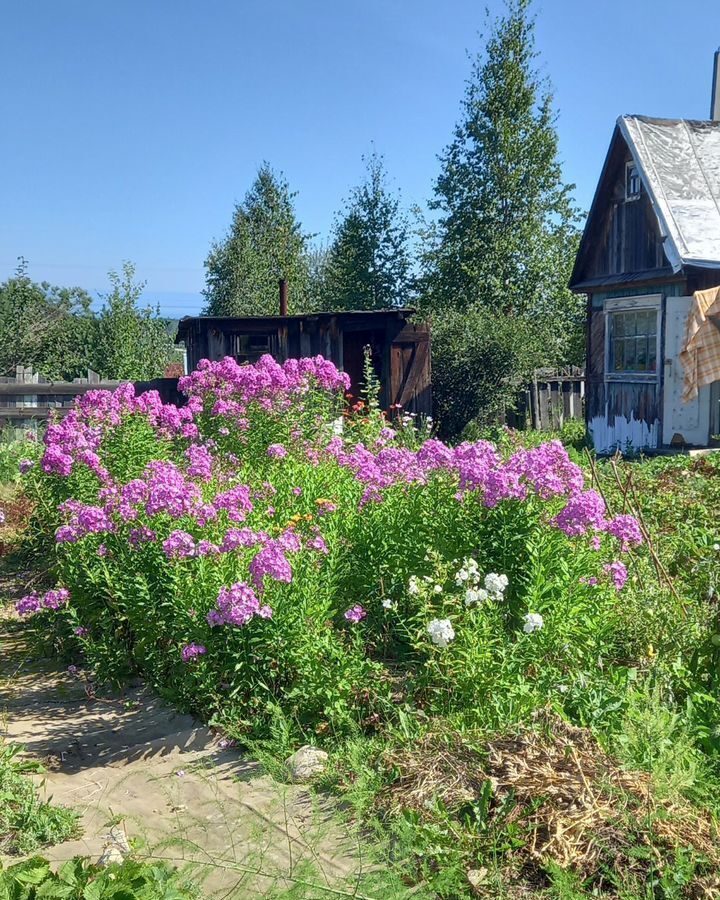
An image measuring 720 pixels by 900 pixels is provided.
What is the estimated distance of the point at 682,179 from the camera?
1412 cm

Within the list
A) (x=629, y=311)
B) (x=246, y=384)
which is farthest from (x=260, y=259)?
(x=246, y=384)

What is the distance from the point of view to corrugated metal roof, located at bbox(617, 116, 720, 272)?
42.9 feet

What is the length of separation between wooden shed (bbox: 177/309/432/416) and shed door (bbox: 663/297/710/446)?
4.11m

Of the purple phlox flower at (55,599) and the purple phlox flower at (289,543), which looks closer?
the purple phlox flower at (289,543)

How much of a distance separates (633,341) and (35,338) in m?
21.4

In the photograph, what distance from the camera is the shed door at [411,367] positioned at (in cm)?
1574

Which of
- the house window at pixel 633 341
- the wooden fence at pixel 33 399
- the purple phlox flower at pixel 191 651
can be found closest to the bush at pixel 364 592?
the purple phlox flower at pixel 191 651

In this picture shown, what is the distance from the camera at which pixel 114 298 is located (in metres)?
22.6

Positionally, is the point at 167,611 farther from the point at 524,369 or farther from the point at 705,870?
the point at 524,369

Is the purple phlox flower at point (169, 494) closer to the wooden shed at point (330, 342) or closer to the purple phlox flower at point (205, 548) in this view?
the purple phlox flower at point (205, 548)

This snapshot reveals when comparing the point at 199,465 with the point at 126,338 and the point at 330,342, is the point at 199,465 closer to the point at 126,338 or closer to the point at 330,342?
the point at 330,342

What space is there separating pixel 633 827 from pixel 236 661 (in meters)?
1.95

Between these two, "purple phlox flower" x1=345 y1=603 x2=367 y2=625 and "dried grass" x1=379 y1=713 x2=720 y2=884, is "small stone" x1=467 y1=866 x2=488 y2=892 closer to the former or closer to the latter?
"dried grass" x1=379 y1=713 x2=720 y2=884

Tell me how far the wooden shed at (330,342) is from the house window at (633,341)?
3200 mm
